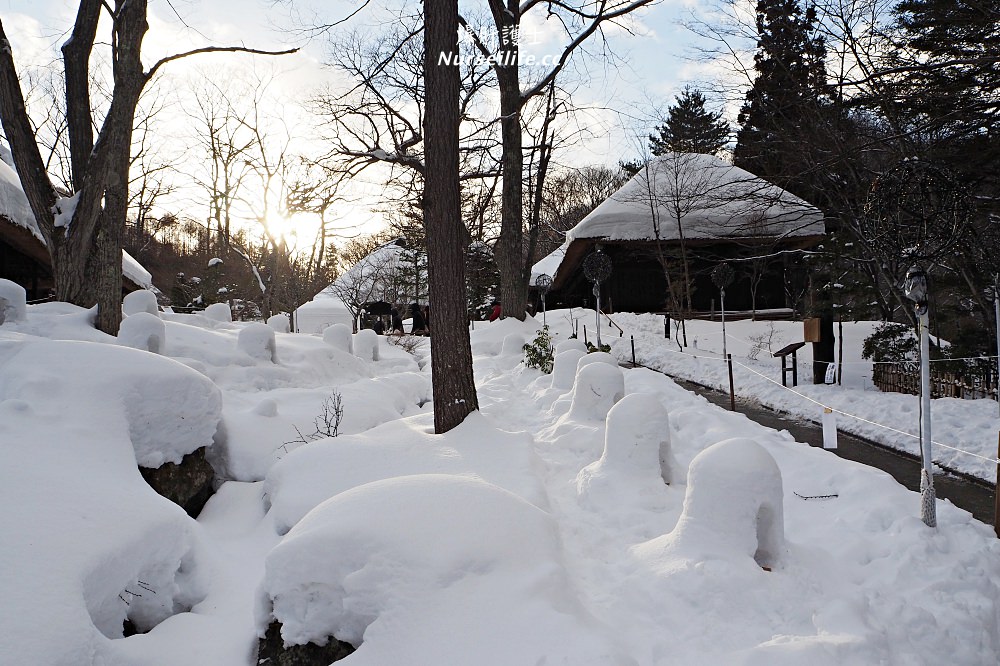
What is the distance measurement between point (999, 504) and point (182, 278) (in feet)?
115

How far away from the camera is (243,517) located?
5023 millimetres

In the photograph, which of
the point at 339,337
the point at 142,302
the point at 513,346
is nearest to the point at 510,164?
the point at 513,346

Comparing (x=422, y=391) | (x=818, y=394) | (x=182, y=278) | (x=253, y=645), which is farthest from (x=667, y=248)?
(x=182, y=278)

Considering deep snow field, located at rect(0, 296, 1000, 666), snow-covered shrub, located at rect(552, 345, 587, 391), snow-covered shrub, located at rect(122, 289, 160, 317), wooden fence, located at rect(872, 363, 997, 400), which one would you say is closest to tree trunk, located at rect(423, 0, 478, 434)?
deep snow field, located at rect(0, 296, 1000, 666)

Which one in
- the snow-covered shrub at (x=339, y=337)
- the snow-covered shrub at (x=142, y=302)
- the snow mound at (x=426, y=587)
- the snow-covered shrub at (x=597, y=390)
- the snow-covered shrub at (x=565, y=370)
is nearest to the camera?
the snow mound at (x=426, y=587)

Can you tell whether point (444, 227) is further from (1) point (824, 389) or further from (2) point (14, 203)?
(2) point (14, 203)

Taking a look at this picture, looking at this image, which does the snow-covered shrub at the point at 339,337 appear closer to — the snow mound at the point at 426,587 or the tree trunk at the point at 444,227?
the tree trunk at the point at 444,227

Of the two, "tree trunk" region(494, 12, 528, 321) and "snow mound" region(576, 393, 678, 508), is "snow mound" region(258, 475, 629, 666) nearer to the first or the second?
"snow mound" region(576, 393, 678, 508)

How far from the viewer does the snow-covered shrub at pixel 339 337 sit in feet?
45.5

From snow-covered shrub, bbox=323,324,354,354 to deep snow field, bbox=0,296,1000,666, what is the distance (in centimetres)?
787

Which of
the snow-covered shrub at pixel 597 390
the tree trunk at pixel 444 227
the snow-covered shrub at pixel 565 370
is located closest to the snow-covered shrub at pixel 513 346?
the snow-covered shrub at pixel 565 370

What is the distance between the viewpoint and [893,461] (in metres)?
6.22

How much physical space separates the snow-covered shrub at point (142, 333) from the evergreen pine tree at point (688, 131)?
2138 centimetres

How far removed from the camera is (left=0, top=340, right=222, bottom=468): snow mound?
432 cm
